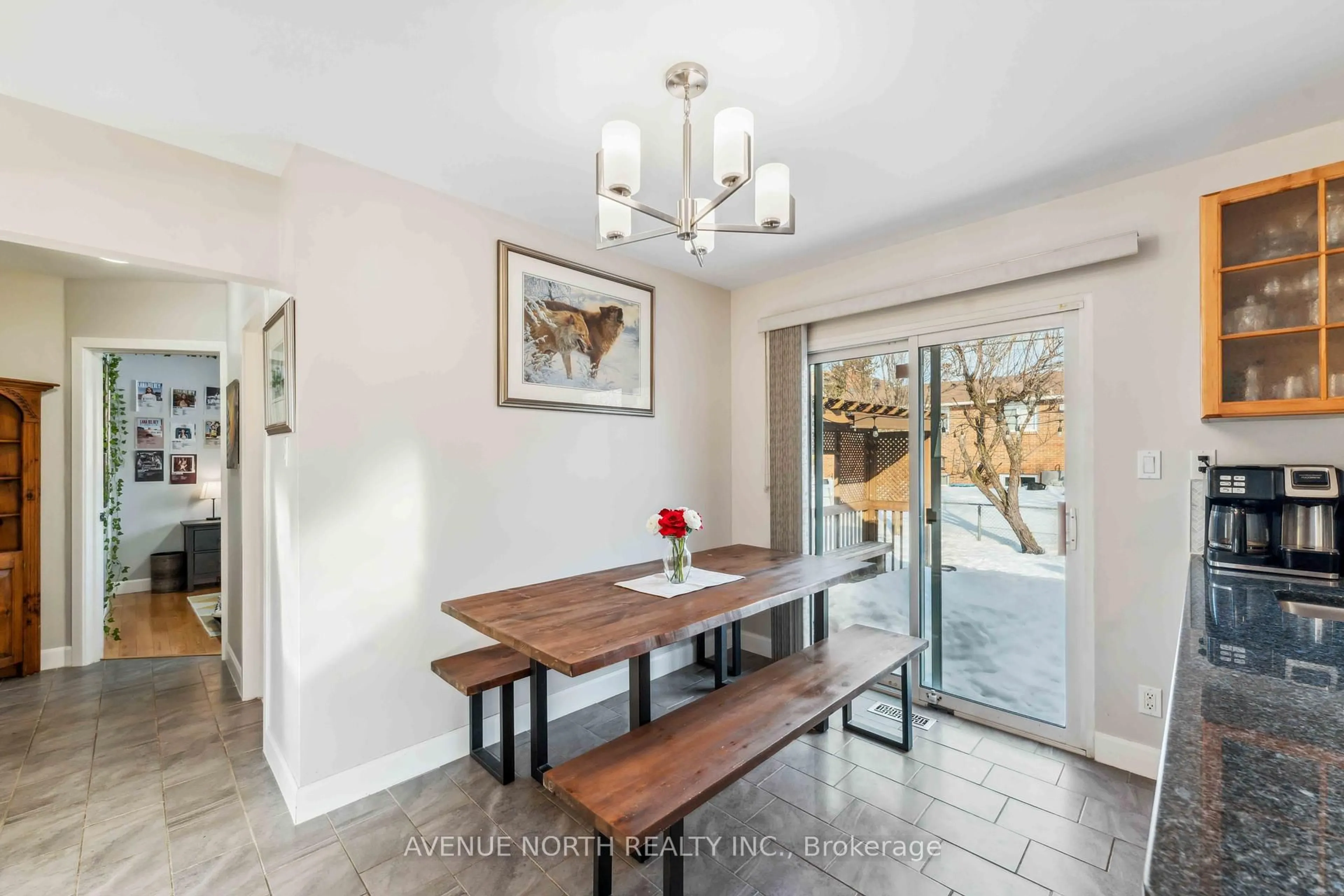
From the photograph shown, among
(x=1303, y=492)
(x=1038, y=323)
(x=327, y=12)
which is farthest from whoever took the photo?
(x=1038, y=323)

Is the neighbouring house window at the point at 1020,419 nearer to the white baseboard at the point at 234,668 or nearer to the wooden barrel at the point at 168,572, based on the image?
the white baseboard at the point at 234,668

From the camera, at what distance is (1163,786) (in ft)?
2.10

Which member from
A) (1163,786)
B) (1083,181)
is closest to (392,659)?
(1163,786)

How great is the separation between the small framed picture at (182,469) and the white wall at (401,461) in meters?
4.73

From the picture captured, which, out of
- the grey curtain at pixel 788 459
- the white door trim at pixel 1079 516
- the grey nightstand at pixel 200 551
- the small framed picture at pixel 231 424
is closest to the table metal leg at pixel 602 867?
the grey curtain at pixel 788 459

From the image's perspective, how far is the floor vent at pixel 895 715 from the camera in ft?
9.09

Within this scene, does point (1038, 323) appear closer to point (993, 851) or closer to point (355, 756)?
point (993, 851)

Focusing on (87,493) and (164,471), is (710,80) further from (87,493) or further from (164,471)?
(164,471)

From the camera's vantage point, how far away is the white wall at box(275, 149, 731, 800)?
2139mm

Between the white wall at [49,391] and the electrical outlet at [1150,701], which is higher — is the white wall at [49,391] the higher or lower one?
the higher one

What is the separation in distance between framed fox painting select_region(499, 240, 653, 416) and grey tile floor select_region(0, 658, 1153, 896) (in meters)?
1.68

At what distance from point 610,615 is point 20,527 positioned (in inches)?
156

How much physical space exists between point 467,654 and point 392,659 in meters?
0.30

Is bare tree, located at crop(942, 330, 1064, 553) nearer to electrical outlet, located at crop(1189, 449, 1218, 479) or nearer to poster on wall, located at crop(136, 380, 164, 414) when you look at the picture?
electrical outlet, located at crop(1189, 449, 1218, 479)
